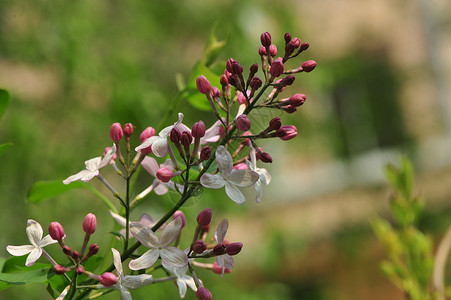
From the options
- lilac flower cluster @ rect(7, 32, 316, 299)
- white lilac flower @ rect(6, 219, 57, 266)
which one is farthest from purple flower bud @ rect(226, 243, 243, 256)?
white lilac flower @ rect(6, 219, 57, 266)

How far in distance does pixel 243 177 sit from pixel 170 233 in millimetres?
50

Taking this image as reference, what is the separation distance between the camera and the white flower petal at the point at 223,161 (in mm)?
279

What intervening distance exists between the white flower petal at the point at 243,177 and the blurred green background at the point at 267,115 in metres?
0.05

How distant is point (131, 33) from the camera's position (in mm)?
1963

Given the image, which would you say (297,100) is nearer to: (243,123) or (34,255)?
(243,123)

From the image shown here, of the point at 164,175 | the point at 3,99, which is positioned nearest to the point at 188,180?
the point at 164,175

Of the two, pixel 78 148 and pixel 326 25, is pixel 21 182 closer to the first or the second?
pixel 78 148

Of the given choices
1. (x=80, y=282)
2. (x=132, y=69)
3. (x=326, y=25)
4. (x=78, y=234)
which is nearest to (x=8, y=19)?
(x=132, y=69)

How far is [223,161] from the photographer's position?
0.92ft

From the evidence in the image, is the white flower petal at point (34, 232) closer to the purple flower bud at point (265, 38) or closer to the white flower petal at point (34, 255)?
the white flower petal at point (34, 255)

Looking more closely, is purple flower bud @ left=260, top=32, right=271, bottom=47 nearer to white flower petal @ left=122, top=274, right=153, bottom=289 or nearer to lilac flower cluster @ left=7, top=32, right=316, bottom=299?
lilac flower cluster @ left=7, top=32, right=316, bottom=299

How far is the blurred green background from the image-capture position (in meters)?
1.53

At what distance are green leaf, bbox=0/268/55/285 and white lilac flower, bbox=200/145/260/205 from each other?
0.34ft

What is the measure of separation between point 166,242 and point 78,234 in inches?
56.4
